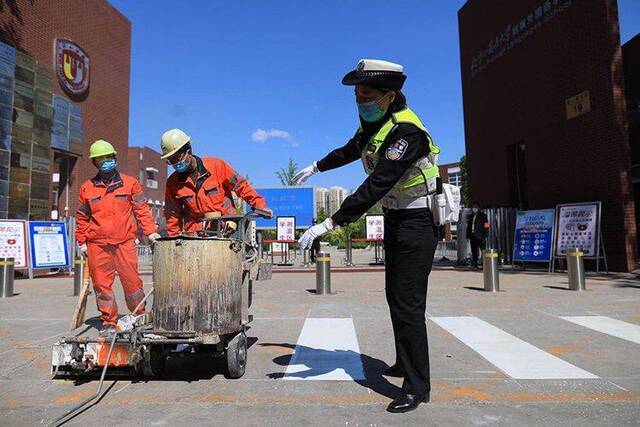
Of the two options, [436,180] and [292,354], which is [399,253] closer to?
[436,180]

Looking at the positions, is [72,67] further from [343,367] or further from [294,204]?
[343,367]

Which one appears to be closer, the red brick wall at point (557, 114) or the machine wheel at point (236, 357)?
the machine wheel at point (236, 357)

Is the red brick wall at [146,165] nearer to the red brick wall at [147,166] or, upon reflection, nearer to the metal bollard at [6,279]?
the red brick wall at [147,166]

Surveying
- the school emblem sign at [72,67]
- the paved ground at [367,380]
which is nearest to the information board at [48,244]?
the school emblem sign at [72,67]

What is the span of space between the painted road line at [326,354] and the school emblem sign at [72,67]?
61.0 ft

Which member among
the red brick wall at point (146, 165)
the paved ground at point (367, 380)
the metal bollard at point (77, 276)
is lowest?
the paved ground at point (367, 380)

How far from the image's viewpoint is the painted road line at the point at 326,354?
3686 mm

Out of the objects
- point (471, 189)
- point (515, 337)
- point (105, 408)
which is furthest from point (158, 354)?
point (471, 189)

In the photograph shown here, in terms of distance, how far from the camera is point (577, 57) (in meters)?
13.6

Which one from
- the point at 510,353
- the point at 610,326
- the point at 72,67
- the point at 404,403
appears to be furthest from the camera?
the point at 72,67

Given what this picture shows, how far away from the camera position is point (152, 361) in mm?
3588

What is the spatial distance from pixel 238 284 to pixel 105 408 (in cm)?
119

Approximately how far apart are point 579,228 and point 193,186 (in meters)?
11.5

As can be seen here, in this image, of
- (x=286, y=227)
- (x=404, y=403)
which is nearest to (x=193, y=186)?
(x=404, y=403)
